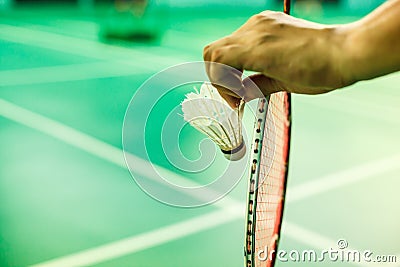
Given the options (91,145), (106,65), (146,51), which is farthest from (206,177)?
(146,51)

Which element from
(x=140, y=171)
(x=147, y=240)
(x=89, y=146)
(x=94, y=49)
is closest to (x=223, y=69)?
(x=147, y=240)

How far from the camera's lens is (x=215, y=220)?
2.62 metres

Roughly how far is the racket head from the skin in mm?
291

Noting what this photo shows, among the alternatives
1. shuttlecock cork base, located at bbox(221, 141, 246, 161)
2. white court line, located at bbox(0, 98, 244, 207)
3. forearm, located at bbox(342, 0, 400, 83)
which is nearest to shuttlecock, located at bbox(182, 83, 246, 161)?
shuttlecock cork base, located at bbox(221, 141, 246, 161)

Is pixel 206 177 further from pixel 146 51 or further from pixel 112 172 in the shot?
pixel 146 51

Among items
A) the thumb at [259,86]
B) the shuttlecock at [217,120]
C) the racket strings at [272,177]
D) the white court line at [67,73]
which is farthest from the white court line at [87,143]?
the thumb at [259,86]

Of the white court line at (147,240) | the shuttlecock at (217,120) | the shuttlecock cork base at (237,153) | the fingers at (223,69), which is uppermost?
the fingers at (223,69)

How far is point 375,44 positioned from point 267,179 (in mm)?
657

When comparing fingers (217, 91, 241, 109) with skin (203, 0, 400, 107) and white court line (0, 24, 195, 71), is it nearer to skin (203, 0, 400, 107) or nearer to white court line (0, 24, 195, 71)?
skin (203, 0, 400, 107)

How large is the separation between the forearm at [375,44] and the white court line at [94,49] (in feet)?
15.6

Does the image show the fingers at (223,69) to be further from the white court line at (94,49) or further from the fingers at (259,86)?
the white court line at (94,49)

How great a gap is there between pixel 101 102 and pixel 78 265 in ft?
7.26

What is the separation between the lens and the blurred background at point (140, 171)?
7.91ft

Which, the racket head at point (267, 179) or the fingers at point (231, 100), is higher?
the fingers at point (231, 100)
